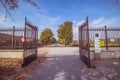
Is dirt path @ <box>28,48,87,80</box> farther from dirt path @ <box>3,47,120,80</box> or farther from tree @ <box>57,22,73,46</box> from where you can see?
tree @ <box>57,22,73,46</box>

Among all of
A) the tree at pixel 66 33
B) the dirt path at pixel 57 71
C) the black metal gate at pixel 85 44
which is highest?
the tree at pixel 66 33

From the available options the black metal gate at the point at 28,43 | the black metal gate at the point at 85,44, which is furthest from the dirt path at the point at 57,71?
the black metal gate at the point at 28,43

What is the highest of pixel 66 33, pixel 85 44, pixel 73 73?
pixel 66 33

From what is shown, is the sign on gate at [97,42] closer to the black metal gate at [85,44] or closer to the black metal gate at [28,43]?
the black metal gate at [85,44]

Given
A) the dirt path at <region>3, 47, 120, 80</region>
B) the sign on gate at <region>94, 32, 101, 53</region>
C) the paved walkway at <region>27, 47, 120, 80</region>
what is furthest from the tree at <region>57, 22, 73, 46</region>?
the paved walkway at <region>27, 47, 120, 80</region>

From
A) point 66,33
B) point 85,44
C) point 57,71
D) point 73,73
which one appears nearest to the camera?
point 73,73

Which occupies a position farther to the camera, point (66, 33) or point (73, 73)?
point (66, 33)

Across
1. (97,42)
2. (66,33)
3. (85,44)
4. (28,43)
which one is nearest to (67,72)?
(85,44)

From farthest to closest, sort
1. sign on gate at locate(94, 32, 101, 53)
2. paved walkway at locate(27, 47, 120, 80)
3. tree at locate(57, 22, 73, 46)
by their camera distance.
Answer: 1. tree at locate(57, 22, 73, 46)
2. sign on gate at locate(94, 32, 101, 53)
3. paved walkway at locate(27, 47, 120, 80)

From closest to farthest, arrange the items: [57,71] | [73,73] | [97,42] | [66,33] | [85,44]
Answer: [73,73], [57,71], [85,44], [97,42], [66,33]

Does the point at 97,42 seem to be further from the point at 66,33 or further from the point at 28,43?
the point at 66,33

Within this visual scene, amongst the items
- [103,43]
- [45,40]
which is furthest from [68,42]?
[103,43]

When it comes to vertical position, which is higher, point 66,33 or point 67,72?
point 66,33

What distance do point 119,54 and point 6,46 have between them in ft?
34.1
